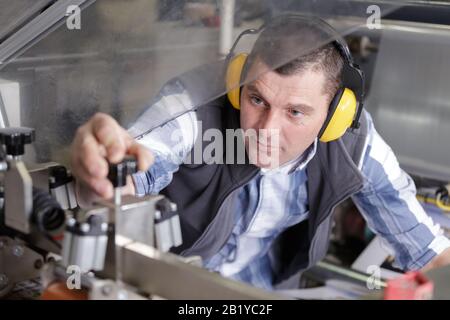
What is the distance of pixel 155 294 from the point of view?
73 cm

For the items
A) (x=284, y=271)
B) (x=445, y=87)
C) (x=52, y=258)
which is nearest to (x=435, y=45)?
(x=445, y=87)

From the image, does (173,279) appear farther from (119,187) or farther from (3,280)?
(3,280)

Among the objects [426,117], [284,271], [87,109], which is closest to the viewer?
[87,109]

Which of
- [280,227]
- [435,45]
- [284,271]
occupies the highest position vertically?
[435,45]

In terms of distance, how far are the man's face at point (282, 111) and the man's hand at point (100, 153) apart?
47 centimetres

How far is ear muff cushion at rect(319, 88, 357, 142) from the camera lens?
4.18 feet

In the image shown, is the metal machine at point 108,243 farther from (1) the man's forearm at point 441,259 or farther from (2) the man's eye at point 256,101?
(1) the man's forearm at point 441,259

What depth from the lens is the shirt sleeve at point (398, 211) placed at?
1.46 metres

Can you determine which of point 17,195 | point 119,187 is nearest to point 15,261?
point 17,195

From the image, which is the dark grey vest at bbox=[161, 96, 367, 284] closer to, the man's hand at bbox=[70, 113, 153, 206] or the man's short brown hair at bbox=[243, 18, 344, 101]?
the man's short brown hair at bbox=[243, 18, 344, 101]

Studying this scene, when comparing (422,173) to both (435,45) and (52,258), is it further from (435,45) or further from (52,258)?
(52,258)

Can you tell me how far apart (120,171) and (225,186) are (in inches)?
26.0

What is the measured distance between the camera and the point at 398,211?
1.49 m
